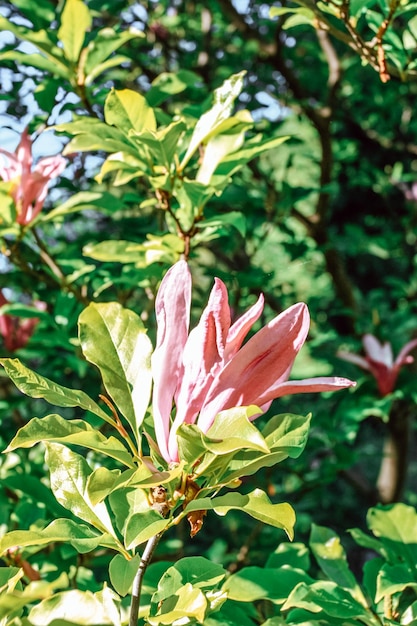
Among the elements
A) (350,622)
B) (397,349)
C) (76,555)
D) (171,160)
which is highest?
(171,160)

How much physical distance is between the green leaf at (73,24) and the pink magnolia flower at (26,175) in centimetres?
16

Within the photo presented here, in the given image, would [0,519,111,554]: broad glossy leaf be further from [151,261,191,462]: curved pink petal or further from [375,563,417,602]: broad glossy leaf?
[375,563,417,602]: broad glossy leaf

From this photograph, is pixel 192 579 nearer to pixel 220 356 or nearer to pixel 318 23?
pixel 220 356

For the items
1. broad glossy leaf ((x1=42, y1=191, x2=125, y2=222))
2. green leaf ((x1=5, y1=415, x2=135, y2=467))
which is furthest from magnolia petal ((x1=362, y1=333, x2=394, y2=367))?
green leaf ((x1=5, y1=415, x2=135, y2=467))

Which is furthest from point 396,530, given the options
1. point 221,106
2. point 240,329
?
point 221,106

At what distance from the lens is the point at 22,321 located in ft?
5.63

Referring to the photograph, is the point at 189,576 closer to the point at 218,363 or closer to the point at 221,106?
the point at 218,363

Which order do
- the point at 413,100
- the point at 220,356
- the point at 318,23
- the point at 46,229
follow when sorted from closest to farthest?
the point at 220,356 < the point at 318,23 < the point at 46,229 < the point at 413,100

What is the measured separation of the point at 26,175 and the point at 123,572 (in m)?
0.68

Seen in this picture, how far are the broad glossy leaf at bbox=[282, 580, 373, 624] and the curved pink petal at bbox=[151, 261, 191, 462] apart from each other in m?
0.28

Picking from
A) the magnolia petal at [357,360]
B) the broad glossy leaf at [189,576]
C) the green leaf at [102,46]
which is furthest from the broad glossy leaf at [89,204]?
the magnolia petal at [357,360]

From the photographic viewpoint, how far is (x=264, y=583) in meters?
0.89

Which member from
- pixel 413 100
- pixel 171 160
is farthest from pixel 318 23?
pixel 413 100

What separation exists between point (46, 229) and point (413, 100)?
90.3 inches
